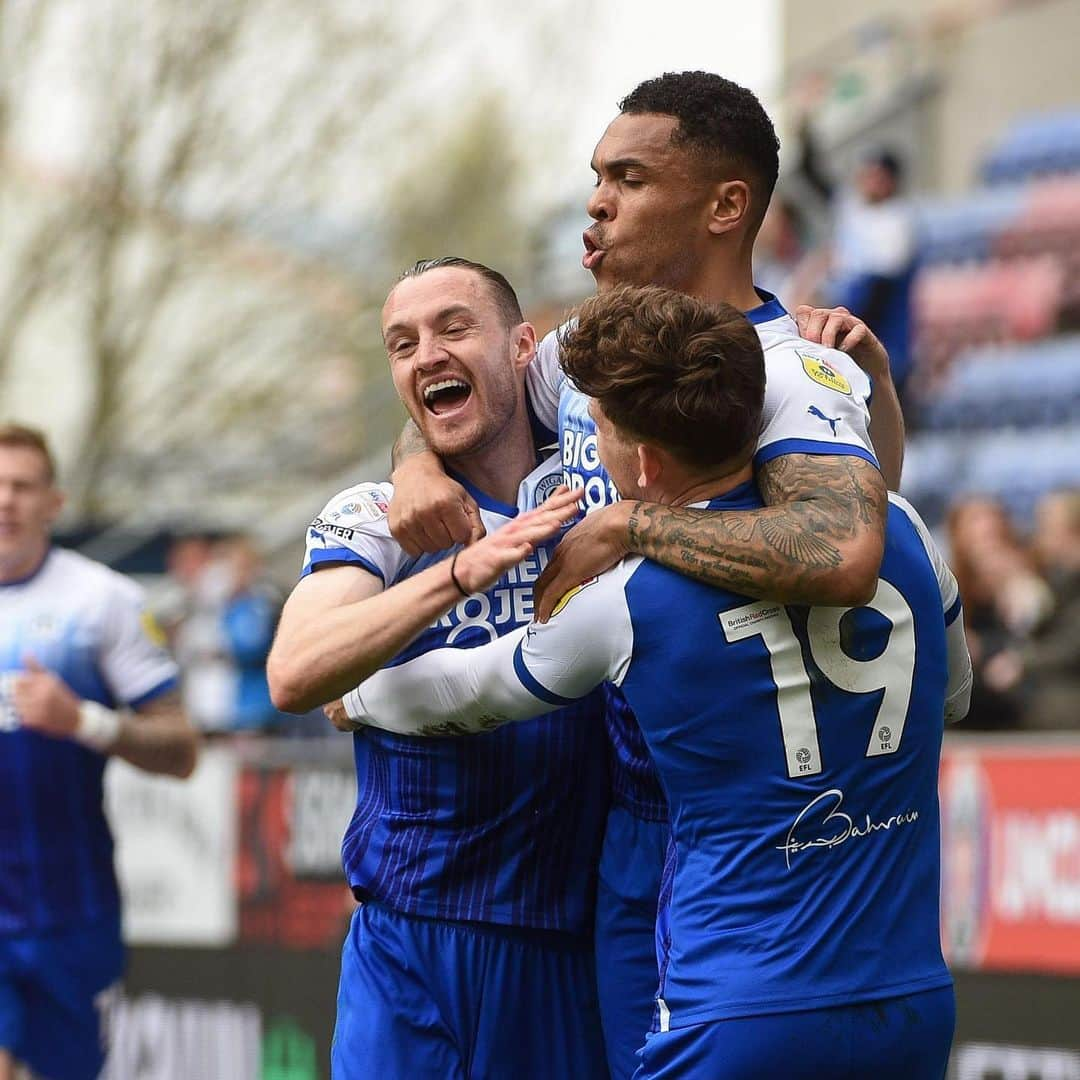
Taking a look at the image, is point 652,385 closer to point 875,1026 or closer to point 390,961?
point 875,1026

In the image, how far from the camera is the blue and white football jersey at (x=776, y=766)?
3139 millimetres

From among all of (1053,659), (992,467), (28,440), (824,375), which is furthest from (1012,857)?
(992,467)

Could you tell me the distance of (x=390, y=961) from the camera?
4012mm

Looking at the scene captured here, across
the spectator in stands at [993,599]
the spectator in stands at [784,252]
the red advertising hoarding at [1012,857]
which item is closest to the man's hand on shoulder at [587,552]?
the red advertising hoarding at [1012,857]

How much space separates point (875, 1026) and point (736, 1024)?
0.81 feet

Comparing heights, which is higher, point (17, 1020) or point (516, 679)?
point (516, 679)

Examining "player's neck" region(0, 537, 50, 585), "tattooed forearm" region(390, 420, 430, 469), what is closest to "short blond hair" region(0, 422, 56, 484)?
"player's neck" region(0, 537, 50, 585)

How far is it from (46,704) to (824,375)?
11.3 feet

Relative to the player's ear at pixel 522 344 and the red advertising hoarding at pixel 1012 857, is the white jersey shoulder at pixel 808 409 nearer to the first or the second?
the player's ear at pixel 522 344

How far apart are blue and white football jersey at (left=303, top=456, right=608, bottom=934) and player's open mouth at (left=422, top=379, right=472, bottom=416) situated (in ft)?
0.70

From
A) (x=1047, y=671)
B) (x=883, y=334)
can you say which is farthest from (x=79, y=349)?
(x=1047, y=671)

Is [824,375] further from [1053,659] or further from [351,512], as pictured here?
[1053,659]

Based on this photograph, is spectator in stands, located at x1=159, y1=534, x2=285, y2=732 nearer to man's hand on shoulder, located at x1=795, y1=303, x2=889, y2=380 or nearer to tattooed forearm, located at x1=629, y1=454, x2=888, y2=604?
man's hand on shoulder, located at x1=795, y1=303, x2=889, y2=380

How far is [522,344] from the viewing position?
410 centimetres
